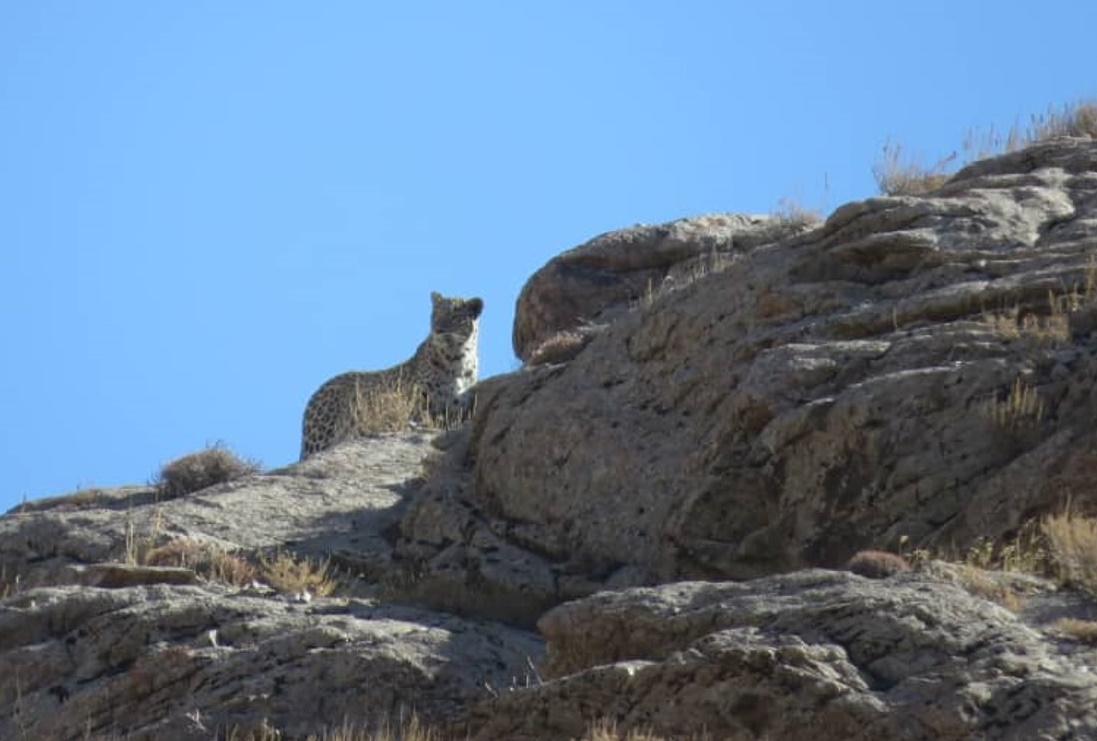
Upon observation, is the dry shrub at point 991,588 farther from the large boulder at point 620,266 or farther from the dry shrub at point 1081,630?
the large boulder at point 620,266

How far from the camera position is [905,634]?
11.1 m

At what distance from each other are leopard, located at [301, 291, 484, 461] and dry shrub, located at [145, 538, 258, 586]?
709 centimetres

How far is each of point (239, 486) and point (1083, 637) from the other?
1166 centimetres

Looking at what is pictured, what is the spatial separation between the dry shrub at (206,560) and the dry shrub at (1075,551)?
274 inches

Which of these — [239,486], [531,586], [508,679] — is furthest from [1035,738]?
[239,486]

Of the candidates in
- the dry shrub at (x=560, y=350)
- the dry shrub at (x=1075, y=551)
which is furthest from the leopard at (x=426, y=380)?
the dry shrub at (x=1075, y=551)

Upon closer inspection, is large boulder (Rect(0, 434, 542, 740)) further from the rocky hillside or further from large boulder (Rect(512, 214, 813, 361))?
large boulder (Rect(512, 214, 813, 361))

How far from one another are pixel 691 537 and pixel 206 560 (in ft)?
14.1

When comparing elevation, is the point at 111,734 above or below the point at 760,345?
below

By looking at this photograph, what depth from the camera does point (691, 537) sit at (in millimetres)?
16078

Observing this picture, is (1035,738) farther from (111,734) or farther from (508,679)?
(111,734)

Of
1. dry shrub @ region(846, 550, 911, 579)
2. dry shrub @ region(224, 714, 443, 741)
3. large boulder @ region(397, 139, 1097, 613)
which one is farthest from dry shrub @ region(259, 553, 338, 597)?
dry shrub @ region(846, 550, 911, 579)

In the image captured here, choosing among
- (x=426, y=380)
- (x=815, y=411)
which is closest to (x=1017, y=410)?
(x=815, y=411)

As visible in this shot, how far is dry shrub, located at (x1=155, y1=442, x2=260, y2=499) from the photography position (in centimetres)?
2320
